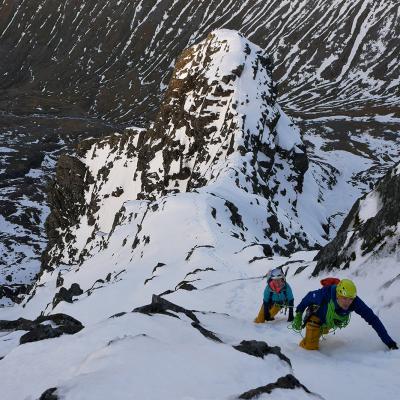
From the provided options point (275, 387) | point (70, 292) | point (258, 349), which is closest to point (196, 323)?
point (258, 349)

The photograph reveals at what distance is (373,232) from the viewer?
47.4ft

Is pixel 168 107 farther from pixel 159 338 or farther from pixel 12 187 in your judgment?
pixel 12 187

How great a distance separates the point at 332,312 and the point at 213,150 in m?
56.4

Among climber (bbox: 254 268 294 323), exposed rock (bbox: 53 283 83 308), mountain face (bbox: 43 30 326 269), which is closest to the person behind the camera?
climber (bbox: 254 268 294 323)

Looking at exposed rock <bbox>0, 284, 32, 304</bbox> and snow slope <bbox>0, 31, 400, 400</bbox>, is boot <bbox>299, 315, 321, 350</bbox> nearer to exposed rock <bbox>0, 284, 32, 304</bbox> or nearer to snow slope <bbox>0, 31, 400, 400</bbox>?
snow slope <bbox>0, 31, 400, 400</bbox>

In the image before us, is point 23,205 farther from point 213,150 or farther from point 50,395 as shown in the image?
point 50,395

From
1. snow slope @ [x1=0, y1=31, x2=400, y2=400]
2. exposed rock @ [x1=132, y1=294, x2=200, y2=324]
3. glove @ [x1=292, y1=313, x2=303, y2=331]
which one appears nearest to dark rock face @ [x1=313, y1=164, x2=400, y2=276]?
snow slope @ [x1=0, y1=31, x2=400, y2=400]

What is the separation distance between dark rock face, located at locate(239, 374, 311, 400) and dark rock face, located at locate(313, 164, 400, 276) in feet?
23.1

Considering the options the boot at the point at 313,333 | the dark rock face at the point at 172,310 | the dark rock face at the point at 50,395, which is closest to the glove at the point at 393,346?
the boot at the point at 313,333

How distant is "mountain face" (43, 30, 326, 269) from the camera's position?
61.4 meters

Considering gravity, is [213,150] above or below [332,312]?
above

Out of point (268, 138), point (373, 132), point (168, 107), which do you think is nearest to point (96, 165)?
point (168, 107)

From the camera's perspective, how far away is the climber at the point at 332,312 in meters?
10.1

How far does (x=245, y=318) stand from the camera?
1529 cm
